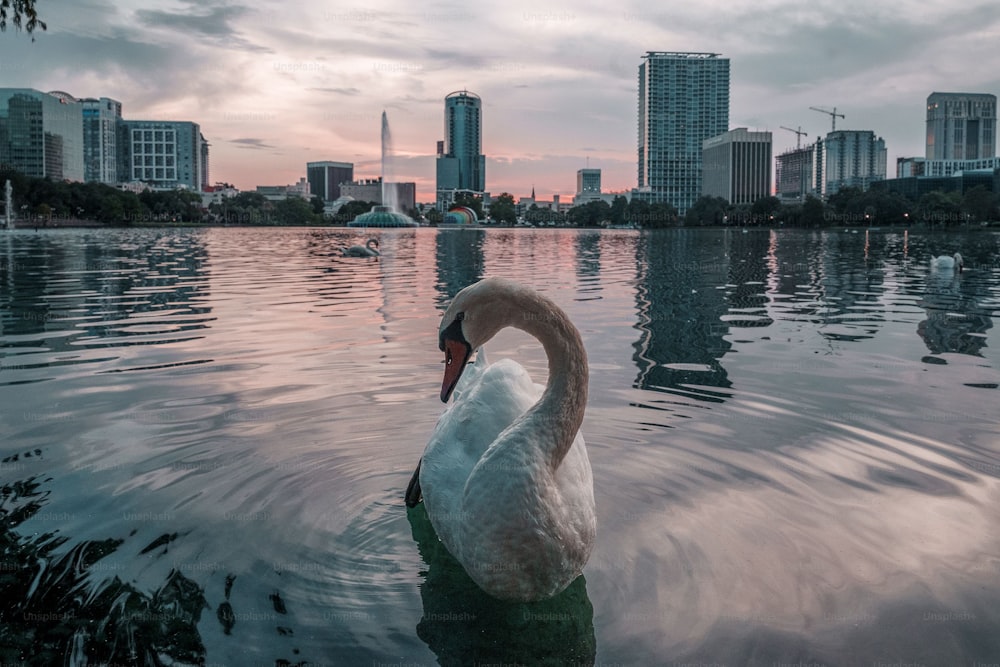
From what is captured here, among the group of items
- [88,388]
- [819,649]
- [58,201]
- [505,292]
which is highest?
[58,201]

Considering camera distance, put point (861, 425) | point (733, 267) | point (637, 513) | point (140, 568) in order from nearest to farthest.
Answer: point (140, 568) → point (637, 513) → point (861, 425) → point (733, 267)

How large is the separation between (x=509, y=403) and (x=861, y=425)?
399 cm

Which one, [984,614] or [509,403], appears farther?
[509,403]

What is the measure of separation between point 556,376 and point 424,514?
169cm

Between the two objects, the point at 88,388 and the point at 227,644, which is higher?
the point at 88,388

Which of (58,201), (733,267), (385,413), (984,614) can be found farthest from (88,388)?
(58,201)

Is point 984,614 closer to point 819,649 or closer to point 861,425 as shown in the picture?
point 819,649

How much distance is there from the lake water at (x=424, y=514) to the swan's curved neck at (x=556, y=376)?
36.5 inches

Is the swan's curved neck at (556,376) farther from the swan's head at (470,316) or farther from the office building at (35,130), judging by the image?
the office building at (35,130)

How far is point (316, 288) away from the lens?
1962cm

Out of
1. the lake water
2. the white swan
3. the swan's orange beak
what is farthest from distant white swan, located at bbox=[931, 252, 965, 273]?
the swan's orange beak

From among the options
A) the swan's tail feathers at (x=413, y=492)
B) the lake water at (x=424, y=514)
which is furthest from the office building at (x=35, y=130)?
the swan's tail feathers at (x=413, y=492)

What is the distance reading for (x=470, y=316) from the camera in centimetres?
370

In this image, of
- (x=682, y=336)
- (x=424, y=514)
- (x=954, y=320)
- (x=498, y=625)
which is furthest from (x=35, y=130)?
Answer: (x=498, y=625)
